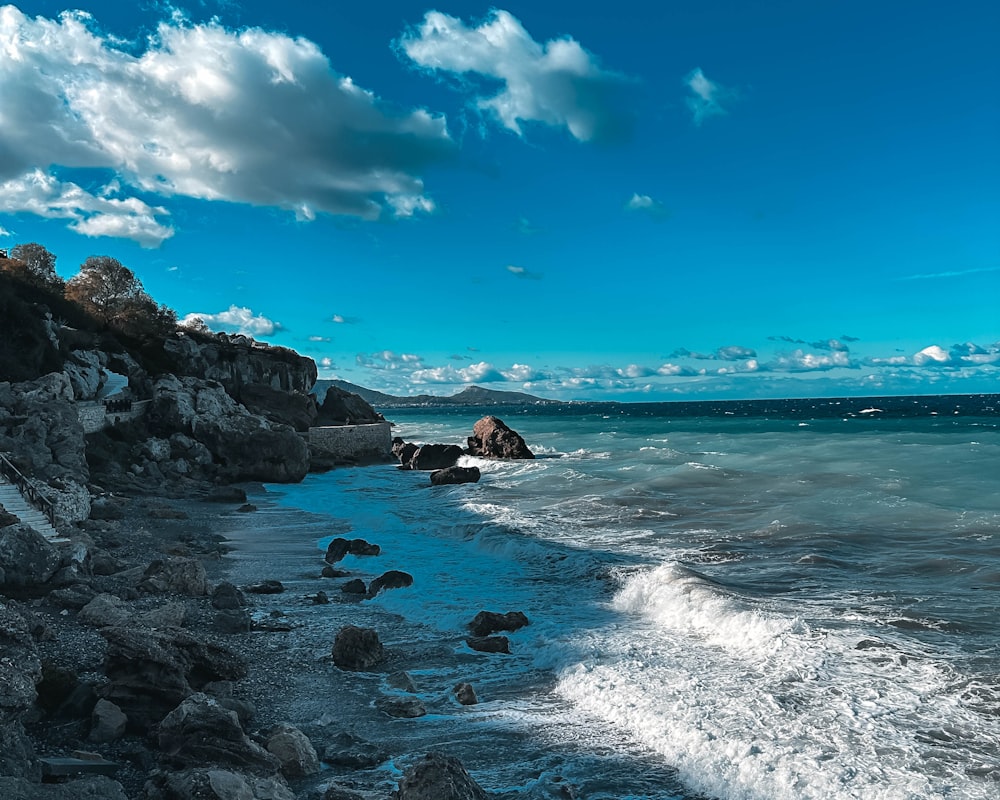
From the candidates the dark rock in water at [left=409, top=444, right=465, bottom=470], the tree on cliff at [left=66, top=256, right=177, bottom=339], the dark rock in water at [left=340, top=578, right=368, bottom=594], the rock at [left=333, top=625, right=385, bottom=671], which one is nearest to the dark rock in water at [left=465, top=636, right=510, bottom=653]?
the rock at [left=333, top=625, right=385, bottom=671]

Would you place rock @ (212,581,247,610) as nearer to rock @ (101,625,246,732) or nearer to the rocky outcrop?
rock @ (101,625,246,732)

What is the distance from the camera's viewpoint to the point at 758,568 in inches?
613

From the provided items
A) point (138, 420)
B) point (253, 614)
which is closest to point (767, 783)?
point (253, 614)

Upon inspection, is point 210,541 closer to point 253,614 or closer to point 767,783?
point 253,614

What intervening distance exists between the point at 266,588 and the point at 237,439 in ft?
81.4

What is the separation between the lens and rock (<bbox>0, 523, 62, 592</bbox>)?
11.0 metres

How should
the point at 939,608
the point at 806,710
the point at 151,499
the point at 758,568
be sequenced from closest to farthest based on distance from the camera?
the point at 806,710 → the point at 939,608 → the point at 758,568 → the point at 151,499

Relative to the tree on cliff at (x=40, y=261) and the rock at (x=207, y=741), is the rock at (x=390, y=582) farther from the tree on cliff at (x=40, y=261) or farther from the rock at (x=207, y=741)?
the tree on cliff at (x=40, y=261)

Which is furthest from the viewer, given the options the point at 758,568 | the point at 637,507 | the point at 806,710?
the point at 637,507

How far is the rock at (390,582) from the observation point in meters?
14.6

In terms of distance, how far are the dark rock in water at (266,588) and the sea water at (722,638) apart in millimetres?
2280

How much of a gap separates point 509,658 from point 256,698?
12.8 feet

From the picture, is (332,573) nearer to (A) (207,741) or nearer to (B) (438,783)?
(A) (207,741)

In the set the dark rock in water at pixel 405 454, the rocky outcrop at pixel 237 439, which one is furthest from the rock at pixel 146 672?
the dark rock in water at pixel 405 454
